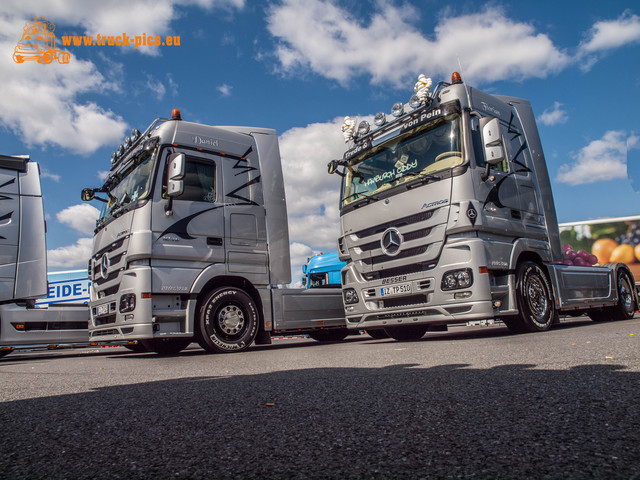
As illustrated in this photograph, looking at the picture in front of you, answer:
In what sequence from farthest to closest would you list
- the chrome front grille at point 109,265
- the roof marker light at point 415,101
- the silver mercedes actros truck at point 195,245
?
the roof marker light at point 415,101 → the chrome front grille at point 109,265 → the silver mercedes actros truck at point 195,245

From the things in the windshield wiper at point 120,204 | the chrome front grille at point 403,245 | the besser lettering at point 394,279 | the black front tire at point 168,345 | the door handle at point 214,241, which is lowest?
the black front tire at point 168,345

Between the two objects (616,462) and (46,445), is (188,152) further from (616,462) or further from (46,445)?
(616,462)

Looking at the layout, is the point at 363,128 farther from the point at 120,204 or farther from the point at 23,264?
the point at 23,264

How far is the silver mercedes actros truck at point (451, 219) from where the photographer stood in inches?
232

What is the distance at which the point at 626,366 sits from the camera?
294 cm

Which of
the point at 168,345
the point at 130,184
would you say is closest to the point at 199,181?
the point at 130,184

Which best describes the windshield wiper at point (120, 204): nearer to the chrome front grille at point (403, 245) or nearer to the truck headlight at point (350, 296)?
the chrome front grille at point (403, 245)

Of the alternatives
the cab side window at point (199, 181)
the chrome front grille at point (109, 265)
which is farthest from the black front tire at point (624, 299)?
the chrome front grille at point (109, 265)

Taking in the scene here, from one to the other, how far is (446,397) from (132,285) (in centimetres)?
479

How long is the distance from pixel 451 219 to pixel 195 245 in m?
3.33

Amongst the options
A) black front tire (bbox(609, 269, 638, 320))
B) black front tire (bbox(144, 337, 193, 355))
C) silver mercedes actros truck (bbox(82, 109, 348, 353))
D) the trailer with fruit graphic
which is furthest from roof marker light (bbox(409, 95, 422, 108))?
the trailer with fruit graphic

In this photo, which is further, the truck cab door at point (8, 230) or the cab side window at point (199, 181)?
the truck cab door at point (8, 230)

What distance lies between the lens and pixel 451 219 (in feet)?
19.3

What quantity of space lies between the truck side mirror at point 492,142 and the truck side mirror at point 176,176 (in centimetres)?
381
